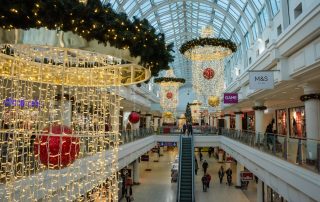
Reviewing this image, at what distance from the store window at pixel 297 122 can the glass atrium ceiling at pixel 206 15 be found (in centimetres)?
540

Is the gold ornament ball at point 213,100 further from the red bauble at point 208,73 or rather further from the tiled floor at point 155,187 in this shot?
the tiled floor at point 155,187

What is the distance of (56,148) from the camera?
3.21m

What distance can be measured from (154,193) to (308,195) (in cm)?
1262

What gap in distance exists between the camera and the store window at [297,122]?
64.1 ft

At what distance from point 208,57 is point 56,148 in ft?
36.9

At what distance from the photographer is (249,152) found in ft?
45.6

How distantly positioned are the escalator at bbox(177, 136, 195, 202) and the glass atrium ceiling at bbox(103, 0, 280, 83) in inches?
327

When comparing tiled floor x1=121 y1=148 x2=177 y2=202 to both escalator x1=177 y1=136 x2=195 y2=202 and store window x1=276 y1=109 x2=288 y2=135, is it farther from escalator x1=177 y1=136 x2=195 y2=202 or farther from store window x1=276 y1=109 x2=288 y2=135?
store window x1=276 y1=109 x2=288 y2=135

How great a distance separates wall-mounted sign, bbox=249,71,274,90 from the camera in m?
10.5

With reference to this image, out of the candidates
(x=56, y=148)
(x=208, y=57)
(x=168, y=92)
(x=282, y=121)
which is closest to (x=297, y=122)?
(x=282, y=121)

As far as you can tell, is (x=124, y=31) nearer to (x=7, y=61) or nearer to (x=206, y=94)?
(x=7, y=61)

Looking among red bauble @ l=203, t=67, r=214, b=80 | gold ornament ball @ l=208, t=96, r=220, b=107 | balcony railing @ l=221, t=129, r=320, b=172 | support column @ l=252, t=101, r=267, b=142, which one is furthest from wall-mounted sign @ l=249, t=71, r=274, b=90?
support column @ l=252, t=101, r=267, b=142

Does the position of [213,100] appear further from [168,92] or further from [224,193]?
[168,92]

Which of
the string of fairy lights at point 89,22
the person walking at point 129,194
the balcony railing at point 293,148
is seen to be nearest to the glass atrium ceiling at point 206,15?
the balcony railing at point 293,148
